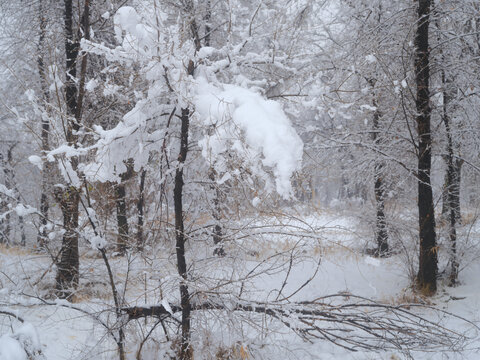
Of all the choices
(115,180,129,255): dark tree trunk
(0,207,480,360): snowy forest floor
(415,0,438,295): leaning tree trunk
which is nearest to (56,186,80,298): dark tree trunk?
(0,207,480,360): snowy forest floor

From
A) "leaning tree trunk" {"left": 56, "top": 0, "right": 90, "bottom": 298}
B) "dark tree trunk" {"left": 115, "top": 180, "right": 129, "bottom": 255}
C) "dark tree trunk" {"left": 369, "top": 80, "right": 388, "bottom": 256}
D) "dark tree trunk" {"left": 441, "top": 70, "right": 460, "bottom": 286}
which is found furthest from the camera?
"dark tree trunk" {"left": 369, "top": 80, "right": 388, "bottom": 256}

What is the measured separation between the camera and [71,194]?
392cm

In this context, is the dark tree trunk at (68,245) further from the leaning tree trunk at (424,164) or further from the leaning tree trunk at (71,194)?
the leaning tree trunk at (424,164)

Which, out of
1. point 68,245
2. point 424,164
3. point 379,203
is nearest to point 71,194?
point 68,245

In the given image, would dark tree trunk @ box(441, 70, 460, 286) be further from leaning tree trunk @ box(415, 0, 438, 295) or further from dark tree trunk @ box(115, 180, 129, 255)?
dark tree trunk @ box(115, 180, 129, 255)

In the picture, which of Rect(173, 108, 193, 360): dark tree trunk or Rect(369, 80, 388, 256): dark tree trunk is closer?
Rect(173, 108, 193, 360): dark tree trunk

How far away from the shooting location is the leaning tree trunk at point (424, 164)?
6.04m

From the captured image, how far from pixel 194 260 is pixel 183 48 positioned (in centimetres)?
212

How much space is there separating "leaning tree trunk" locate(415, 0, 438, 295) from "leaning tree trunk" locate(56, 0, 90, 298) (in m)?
5.41

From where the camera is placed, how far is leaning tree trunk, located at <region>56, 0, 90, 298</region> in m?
3.96

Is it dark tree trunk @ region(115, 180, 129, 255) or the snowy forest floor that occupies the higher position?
dark tree trunk @ region(115, 180, 129, 255)

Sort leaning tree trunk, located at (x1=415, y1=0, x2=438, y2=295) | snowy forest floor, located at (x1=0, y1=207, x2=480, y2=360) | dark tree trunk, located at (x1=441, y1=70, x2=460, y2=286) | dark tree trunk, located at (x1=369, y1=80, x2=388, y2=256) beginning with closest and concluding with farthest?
snowy forest floor, located at (x1=0, y1=207, x2=480, y2=360) < leaning tree trunk, located at (x1=415, y1=0, x2=438, y2=295) < dark tree trunk, located at (x1=441, y1=70, x2=460, y2=286) < dark tree trunk, located at (x1=369, y1=80, x2=388, y2=256)

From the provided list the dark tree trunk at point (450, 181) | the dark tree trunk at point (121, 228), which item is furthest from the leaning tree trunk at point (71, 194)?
the dark tree trunk at point (450, 181)

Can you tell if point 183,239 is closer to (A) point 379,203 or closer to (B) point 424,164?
(B) point 424,164
